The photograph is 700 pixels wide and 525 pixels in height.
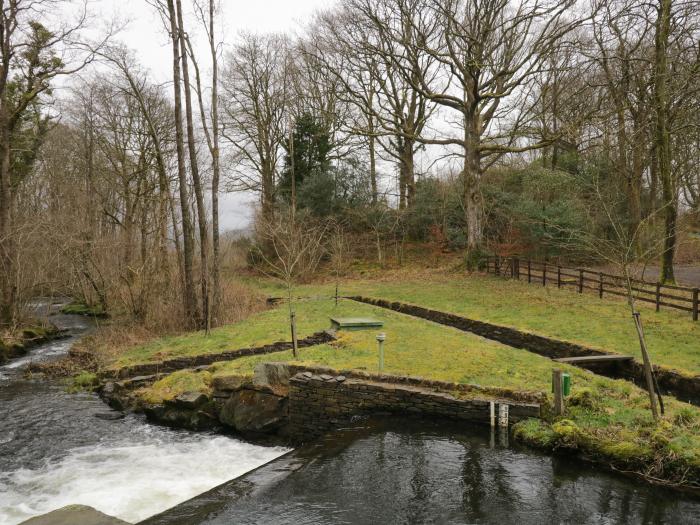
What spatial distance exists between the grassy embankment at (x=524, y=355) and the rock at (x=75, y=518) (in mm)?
4372

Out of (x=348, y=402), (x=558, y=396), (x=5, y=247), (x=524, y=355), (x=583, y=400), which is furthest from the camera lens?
(x=5, y=247)

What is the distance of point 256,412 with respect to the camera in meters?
9.63

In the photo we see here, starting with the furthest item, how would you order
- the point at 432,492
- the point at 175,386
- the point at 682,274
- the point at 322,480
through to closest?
1. the point at 682,274
2. the point at 175,386
3. the point at 322,480
4. the point at 432,492

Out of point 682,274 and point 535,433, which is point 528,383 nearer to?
point 535,433

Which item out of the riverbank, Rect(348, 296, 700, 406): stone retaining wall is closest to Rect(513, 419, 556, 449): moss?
Rect(348, 296, 700, 406): stone retaining wall

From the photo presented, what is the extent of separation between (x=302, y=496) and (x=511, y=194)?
2534 cm

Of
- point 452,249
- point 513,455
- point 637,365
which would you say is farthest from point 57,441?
point 452,249

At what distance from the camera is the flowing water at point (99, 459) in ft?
23.2

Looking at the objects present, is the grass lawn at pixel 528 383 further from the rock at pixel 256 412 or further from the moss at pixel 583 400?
the rock at pixel 256 412

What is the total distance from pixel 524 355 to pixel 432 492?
5.82 metres

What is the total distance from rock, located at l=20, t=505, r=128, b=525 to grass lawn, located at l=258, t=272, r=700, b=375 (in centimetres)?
1040

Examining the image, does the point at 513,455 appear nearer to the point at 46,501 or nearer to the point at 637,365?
the point at 637,365

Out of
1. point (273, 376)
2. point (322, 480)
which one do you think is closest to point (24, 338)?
point (273, 376)

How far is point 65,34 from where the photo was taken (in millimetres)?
16953
